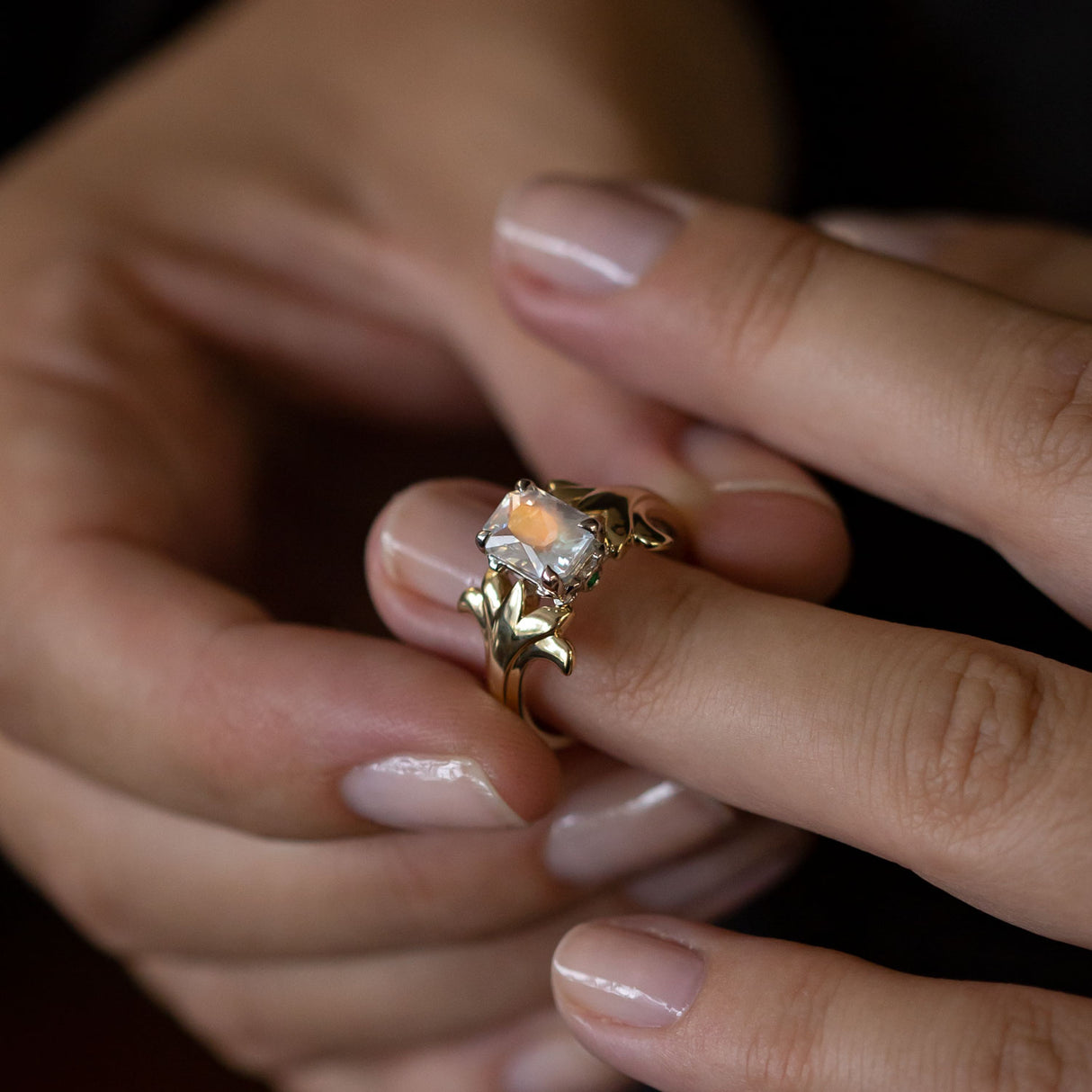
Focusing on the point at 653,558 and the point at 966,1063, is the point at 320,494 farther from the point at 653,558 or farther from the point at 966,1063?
the point at 966,1063

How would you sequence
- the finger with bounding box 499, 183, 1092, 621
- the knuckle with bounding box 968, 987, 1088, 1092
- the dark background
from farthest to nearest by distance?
the dark background, the finger with bounding box 499, 183, 1092, 621, the knuckle with bounding box 968, 987, 1088, 1092

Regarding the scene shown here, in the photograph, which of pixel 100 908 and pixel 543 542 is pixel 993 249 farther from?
pixel 100 908

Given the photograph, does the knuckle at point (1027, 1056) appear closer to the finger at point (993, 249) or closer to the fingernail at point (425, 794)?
the fingernail at point (425, 794)

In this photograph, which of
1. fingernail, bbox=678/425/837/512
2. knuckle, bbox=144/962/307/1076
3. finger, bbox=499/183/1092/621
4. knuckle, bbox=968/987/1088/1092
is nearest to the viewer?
knuckle, bbox=968/987/1088/1092

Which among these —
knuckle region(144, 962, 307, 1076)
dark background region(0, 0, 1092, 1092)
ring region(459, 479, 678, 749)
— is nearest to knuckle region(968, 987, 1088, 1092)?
ring region(459, 479, 678, 749)

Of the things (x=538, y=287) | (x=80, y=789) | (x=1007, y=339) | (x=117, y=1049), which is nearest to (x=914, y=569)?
(x=1007, y=339)

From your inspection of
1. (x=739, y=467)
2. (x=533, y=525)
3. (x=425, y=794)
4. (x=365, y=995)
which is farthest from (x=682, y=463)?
(x=365, y=995)

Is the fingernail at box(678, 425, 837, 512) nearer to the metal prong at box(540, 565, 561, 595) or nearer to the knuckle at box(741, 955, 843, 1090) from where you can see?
the metal prong at box(540, 565, 561, 595)

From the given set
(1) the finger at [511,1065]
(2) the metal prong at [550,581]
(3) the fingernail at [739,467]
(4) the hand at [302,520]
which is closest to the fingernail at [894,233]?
(4) the hand at [302,520]

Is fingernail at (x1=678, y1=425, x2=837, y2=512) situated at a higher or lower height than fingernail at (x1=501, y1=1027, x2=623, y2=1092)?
higher
